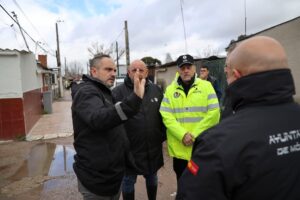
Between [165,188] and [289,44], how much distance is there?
4.35 metres

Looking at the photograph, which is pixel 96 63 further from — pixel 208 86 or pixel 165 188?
pixel 165 188

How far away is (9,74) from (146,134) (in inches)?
257

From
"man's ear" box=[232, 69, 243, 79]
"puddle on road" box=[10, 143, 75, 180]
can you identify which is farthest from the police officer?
"puddle on road" box=[10, 143, 75, 180]

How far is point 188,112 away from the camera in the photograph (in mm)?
3449

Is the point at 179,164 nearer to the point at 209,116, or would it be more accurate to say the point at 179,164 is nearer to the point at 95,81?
the point at 209,116

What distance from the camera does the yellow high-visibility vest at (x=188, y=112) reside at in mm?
3398

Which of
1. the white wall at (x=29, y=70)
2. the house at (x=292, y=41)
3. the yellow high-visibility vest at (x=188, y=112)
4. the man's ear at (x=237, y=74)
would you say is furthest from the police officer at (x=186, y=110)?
the white wall at (x=29, y=70)

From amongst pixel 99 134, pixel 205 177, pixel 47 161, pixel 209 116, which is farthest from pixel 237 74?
pixel 47 161

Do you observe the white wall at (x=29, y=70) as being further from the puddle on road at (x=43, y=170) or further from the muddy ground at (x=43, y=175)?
the puddle on road at (x=43, y=170)

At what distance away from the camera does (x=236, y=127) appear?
1.29 meters

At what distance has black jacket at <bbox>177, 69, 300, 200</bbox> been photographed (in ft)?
4.08

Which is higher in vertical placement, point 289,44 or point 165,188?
point 289,44

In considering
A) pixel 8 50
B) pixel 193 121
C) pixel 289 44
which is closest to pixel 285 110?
pixel 193 121

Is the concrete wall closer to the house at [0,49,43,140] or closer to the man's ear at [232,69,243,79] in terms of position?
the man's ear at [232,69,243,79]
